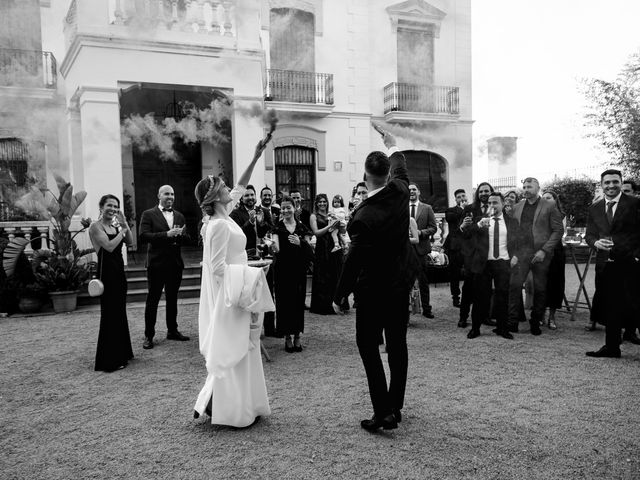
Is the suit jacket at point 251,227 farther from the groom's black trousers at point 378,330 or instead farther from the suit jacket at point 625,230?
the suit jacket at point 625,230

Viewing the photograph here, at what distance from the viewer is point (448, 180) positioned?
16.6 m

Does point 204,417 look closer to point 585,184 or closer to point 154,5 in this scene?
point 154,5

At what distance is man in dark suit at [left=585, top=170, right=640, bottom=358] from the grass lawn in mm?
384

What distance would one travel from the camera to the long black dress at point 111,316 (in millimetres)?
5355

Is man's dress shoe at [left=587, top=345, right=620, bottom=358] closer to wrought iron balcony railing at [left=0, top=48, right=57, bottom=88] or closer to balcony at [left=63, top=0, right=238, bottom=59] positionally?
balcony at [left=63, top=0, right=238, bottom=59]

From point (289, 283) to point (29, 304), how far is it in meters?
5.60

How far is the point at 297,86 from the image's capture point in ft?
48.7

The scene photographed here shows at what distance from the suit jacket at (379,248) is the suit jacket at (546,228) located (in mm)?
4006

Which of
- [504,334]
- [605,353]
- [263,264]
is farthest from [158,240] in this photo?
[605,353]

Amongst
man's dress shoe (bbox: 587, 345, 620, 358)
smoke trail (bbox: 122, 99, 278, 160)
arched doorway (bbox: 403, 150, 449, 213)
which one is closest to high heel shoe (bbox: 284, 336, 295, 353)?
man's dress shoe (bbox: 587, 345, 620, 358)

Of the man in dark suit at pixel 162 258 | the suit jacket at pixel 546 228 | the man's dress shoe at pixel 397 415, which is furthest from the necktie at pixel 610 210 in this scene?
the man in dark suit at pixel 162 258

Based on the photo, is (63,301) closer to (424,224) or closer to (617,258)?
(424,224)

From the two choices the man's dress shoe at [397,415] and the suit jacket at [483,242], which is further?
the suit jacket at [483,242]

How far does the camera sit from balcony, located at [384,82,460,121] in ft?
51.1
